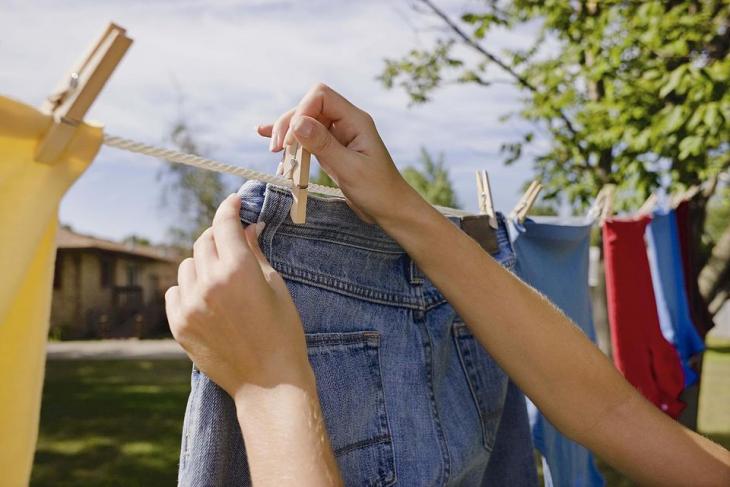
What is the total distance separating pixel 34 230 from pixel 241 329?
27 cm

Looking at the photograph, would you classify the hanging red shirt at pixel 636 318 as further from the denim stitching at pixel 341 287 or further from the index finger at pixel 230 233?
the index finger at pixel 230 233

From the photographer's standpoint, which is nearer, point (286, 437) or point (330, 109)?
point (286, 437)

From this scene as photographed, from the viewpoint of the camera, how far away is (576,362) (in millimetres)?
1304

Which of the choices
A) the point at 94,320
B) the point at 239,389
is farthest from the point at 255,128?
the point at 94,320

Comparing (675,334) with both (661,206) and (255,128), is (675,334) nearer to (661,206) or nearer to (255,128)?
(661,206)

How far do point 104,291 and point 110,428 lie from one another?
18.9 metres

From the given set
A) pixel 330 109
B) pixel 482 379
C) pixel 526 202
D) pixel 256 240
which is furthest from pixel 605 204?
pixel 256 240

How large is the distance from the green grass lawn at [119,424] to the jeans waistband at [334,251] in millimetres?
5636

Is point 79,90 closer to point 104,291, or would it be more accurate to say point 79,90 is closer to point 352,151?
point 352,151

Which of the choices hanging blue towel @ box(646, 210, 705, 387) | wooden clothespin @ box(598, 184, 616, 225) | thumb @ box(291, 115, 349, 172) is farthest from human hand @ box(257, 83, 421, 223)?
hanging blue towel @ box(646, 210, 705, 387)

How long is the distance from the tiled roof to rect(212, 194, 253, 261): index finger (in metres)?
24.8

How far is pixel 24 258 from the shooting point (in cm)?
80

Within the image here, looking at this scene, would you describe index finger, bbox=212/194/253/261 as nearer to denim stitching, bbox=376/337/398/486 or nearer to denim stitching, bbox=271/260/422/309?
denim stitching, bbox=271/260/422/309

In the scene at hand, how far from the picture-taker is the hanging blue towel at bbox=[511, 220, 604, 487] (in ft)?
7.66
